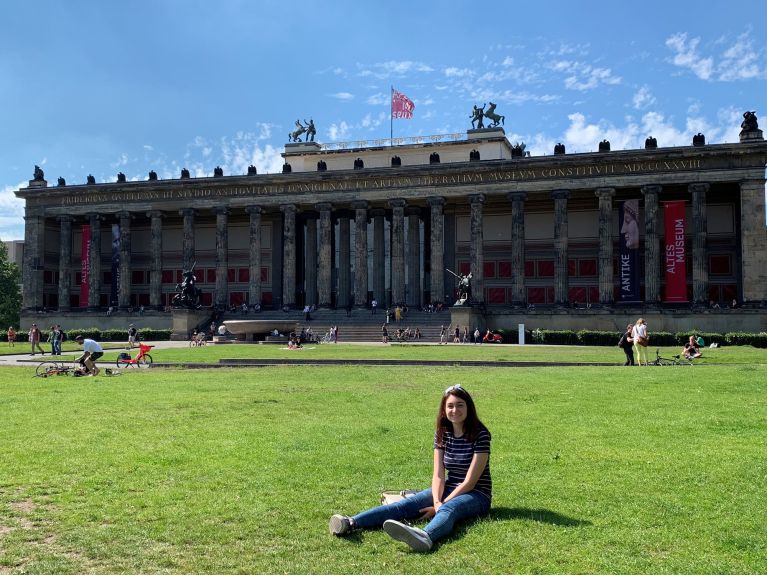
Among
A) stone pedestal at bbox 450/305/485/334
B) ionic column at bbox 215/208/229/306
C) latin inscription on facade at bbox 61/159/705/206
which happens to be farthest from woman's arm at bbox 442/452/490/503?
ionic column at bbox 215/208/229/306

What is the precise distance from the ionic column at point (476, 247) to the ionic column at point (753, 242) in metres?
20.5

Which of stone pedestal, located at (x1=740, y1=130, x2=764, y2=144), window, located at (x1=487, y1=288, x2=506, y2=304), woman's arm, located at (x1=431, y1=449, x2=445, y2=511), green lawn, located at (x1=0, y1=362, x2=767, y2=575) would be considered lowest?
green lawn, located at (x1=0, y1=362, x2=767, y2=575)

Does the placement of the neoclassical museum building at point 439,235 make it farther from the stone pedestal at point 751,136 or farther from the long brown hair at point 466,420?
the long brown hair at point 466,420

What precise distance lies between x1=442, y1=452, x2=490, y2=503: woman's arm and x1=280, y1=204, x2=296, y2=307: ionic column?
193 ft

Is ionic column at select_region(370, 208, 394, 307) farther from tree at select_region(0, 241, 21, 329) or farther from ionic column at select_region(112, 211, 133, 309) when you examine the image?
tree at select_region(0, 241, 21, 329)

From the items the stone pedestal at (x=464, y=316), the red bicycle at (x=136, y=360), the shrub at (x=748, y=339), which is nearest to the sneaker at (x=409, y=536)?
the red bicycle at (x=136, y=360)

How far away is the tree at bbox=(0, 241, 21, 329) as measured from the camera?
72.6 meters

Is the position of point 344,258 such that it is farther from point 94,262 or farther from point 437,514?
point 437,514

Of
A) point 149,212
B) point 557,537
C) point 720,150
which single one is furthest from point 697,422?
point 149,212

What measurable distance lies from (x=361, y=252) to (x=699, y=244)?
28376mm

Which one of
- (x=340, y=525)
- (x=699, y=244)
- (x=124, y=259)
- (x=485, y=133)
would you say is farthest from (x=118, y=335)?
(x=340, y=525)

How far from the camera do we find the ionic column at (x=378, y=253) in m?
68.1

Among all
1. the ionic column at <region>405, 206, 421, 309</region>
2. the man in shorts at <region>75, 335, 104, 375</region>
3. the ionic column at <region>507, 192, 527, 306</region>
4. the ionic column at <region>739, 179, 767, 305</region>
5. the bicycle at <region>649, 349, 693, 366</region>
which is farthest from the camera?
the ionic column at <region>405, 206, 421, 309</region>

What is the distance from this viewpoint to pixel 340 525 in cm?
659
